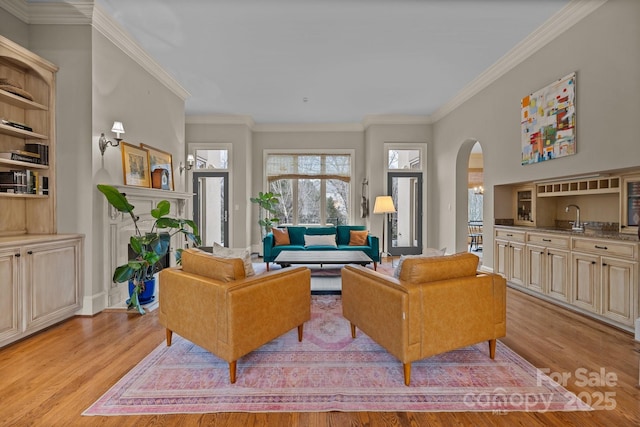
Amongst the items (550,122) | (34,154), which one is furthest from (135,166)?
(550,122)

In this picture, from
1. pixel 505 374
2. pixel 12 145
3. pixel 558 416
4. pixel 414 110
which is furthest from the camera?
pixel 414 110

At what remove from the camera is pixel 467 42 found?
12.7 feet

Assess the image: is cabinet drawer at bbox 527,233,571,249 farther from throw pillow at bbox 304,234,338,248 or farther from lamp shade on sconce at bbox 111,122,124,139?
lamp shade on sconce at bbox 111,122,124,139

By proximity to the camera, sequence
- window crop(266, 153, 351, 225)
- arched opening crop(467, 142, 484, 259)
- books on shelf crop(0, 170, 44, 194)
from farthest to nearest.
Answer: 1. arched opening crop(467, 142, 484, 259)
2. window crop(266, 153, 351, 225)
3. books on shelf crop(0, 170, 44, 194)

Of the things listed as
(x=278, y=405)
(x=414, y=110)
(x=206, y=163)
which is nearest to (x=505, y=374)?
(x=278, y=405)

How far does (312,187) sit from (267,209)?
1.29 metres

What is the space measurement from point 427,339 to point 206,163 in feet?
21.4

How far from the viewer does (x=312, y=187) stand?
25.1 ft

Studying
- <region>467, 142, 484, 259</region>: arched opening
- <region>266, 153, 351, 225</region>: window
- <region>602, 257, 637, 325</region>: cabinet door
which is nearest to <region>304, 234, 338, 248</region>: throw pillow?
<region>266, 153, 351, 225</region>: window

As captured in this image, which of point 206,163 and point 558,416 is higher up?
point 206,163

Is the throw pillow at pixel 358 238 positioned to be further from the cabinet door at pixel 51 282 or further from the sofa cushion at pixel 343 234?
the cabinet door at pixel 51 282

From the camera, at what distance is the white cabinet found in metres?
2.51

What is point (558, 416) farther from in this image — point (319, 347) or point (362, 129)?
point (362, 129)

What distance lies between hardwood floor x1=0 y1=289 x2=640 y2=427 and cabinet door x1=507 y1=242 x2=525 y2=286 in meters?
0.65
